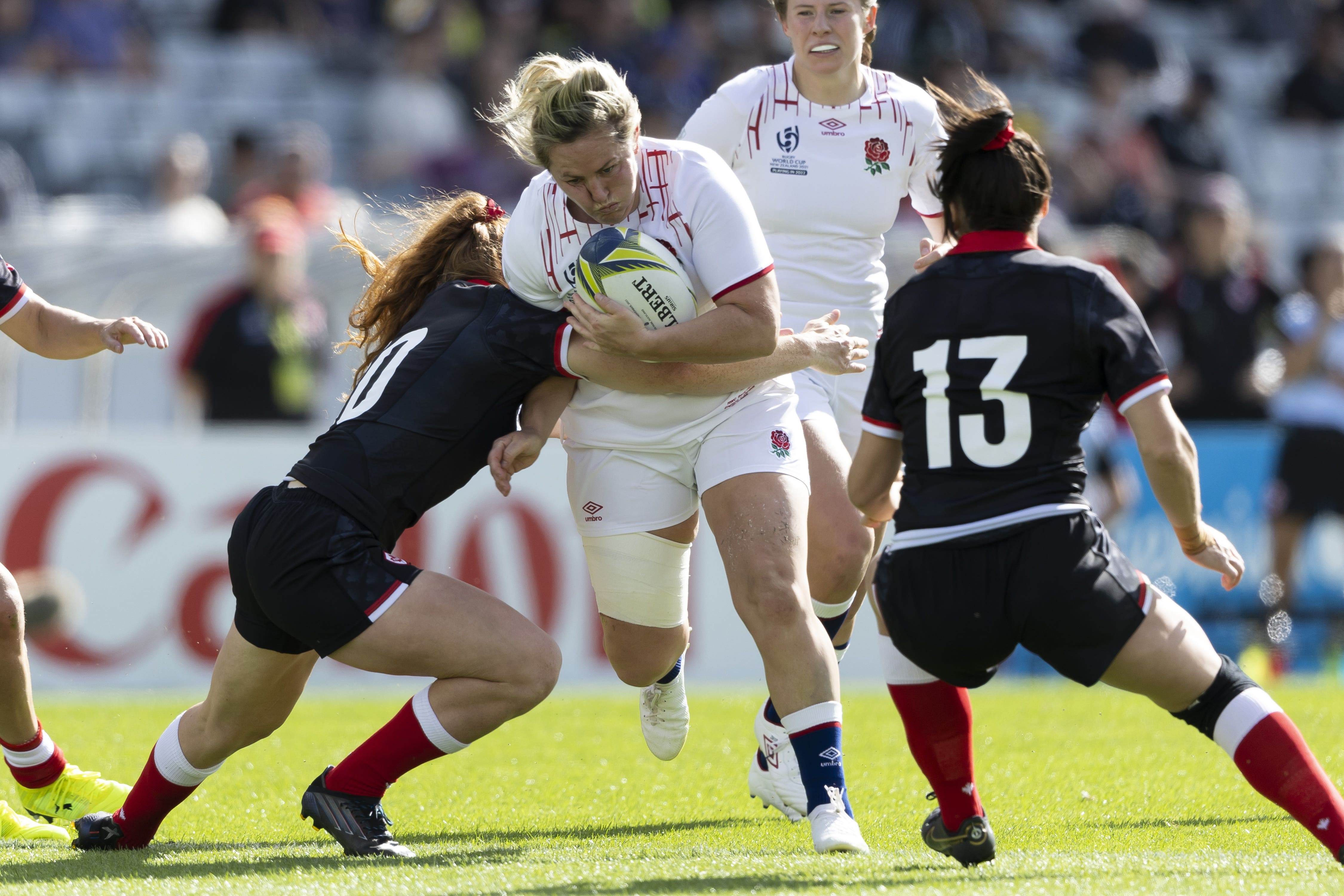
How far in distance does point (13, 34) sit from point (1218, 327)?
9.51 meters

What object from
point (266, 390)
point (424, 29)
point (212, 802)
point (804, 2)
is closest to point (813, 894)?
point (212, 802)

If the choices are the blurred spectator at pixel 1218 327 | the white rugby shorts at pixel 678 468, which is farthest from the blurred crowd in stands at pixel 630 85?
the white rugby shorts at pixel 678 468

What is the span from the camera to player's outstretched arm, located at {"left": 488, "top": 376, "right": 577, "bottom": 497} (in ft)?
13.6

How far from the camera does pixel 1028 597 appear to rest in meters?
3.55

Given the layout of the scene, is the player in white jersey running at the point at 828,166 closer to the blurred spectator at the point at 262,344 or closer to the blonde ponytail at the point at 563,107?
the blonde ponytail at the point at 563,107

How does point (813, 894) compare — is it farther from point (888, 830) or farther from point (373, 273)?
point (373, 273)

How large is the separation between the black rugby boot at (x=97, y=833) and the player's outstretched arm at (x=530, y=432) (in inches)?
54.5

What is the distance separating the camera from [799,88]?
529 centimetres

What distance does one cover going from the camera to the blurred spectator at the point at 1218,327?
10719 millimetres

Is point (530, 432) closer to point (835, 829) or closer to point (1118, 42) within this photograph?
point (835, 829)

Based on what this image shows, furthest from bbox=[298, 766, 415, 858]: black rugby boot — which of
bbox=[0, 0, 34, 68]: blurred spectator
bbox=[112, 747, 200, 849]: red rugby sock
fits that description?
bbox=[0, 0, 34, 68]: blurred spectator

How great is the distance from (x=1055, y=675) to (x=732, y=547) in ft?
18.6

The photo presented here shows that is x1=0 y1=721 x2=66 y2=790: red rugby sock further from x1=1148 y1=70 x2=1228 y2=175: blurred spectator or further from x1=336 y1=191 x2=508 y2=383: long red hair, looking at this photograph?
x1=1148 y1=70 x2=1228 y2=175: blurred spectator

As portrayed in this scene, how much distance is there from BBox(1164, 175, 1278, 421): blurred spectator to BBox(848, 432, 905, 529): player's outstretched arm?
7.20 m
